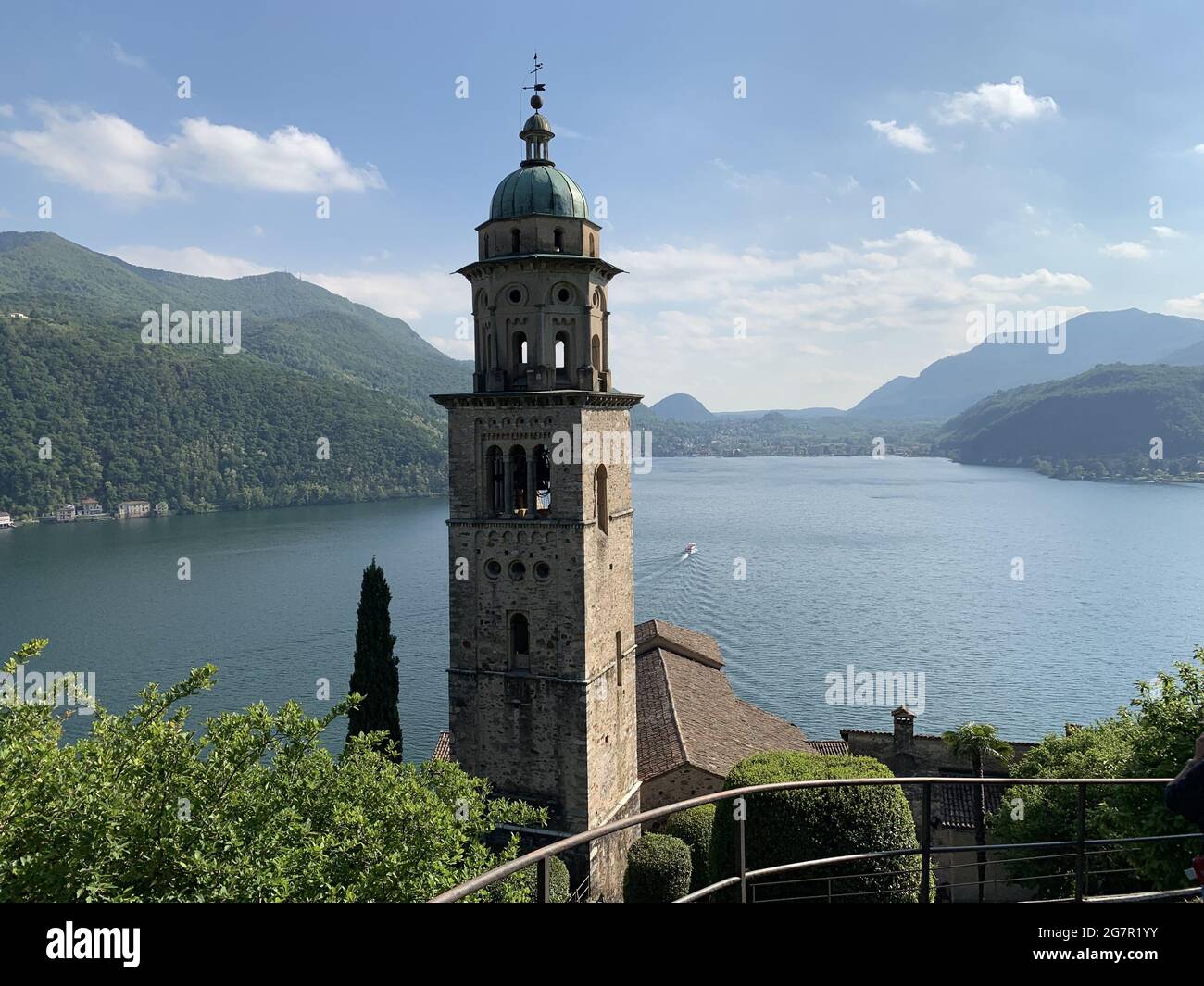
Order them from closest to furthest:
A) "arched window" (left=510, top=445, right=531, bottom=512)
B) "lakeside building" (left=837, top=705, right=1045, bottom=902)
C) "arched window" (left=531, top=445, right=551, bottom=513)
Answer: "arched window" (left=531, top=445, right=551, bottom=513) < "arched window" (left=510, top=445, right=531, bottom=512) < "lakeside building" (left=837, top=705, right=1045, bottom=902)

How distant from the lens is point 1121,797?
20031 mm

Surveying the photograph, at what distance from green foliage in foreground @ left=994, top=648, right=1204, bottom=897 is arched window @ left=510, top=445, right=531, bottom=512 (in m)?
16.8

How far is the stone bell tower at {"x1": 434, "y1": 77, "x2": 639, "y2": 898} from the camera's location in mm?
24625

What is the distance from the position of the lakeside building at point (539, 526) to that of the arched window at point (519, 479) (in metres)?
0.04

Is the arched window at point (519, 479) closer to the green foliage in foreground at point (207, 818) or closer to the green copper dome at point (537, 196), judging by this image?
the green copper dome at point (537, 196)

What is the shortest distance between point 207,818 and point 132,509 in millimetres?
143523

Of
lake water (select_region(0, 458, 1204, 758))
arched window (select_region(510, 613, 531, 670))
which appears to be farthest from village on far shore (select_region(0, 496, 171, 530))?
arched window (select_region(510, 613, 531, 670))

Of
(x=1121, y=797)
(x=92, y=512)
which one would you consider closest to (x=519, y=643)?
Result: (x=1121, y=797)

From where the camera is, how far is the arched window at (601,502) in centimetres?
2605

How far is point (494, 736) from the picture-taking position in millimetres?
25484

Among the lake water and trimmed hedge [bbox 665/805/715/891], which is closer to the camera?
trimmed hedge [bbox 665/805/715/891]

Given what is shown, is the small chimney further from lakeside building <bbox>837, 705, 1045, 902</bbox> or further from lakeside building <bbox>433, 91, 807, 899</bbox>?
lakeside building <bbox>433, 91, 807, 899</bbox>

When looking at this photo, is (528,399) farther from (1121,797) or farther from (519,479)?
(1121,797)
